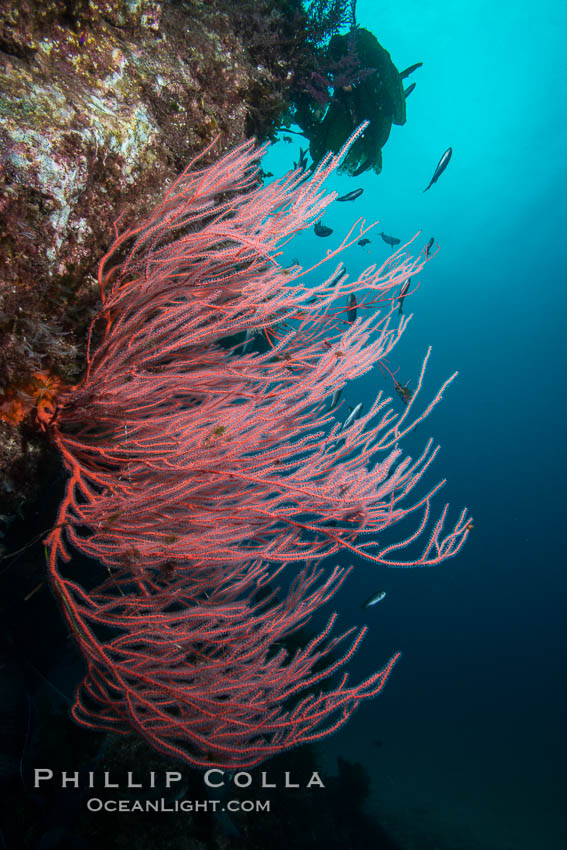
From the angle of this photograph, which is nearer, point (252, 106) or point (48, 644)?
point (252, 106)

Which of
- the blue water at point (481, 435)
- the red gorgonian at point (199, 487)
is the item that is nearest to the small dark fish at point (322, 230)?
the red gorgonian at point (199, 487)

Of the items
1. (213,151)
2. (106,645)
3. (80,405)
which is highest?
(213,151)

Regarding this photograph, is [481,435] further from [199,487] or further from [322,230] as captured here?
[199,487]

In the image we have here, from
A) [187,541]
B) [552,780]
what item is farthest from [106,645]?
[552,780]

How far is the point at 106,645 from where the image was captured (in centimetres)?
177

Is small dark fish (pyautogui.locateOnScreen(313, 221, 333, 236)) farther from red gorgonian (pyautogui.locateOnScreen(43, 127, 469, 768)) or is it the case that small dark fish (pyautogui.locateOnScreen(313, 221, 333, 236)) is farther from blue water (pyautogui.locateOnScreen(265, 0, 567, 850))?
blue water (pyautogui.locateOnScreen(265, 0, 567, 850))

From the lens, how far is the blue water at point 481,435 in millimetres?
20438

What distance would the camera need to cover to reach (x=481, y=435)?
173 feet

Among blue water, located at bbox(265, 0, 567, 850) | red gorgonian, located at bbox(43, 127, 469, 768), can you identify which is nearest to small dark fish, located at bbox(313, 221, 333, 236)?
red gorgonian, located at bbox(43, 127, 469, 768)

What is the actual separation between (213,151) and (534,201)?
4602 cm

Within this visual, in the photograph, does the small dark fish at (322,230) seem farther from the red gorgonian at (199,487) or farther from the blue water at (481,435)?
the blue water at (481,435)

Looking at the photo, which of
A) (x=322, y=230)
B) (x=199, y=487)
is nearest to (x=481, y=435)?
(x=322, y=230)

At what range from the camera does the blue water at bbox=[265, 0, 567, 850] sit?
67.1 ft

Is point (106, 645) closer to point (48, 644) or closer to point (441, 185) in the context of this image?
point (48, 644)
